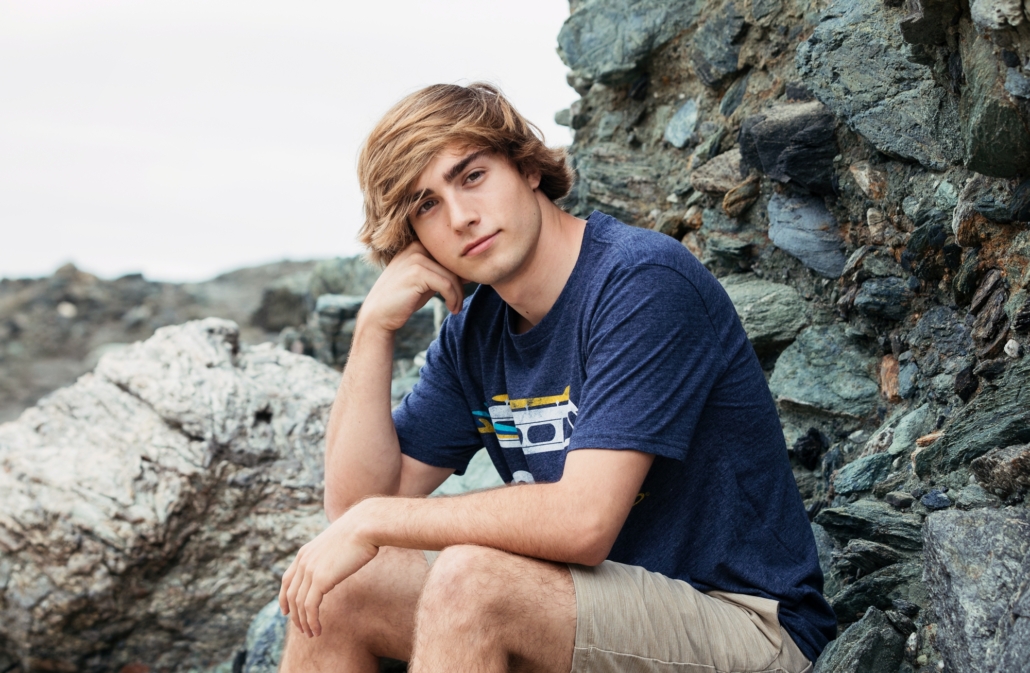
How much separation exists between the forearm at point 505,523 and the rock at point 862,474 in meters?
1.45

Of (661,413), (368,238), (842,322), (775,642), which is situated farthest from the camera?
(842,322)

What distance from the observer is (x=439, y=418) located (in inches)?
138

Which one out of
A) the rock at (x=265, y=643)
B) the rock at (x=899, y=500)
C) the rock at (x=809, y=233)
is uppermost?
the rock at (x=809, y=233)

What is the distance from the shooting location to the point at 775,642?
8.63 feet

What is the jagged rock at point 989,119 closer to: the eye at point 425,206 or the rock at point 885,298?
the rock at point 885,298

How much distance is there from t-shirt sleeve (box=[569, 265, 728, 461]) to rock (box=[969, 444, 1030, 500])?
0.88 meters

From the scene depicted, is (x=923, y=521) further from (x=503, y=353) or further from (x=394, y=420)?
(x=394, y=420)

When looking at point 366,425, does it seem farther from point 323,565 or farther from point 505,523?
point 505,523

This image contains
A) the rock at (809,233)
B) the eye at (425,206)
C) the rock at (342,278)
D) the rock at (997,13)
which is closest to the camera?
the rock at (997,13)

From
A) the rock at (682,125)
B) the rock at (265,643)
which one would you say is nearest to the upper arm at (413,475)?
the rock at (265,643)

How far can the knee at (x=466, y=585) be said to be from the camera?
2.36 m

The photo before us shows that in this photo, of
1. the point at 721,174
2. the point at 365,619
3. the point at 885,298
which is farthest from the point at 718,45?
the point at 365,619

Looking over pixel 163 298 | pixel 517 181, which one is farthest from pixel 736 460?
pixel 163 298

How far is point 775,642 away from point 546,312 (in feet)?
4.08
